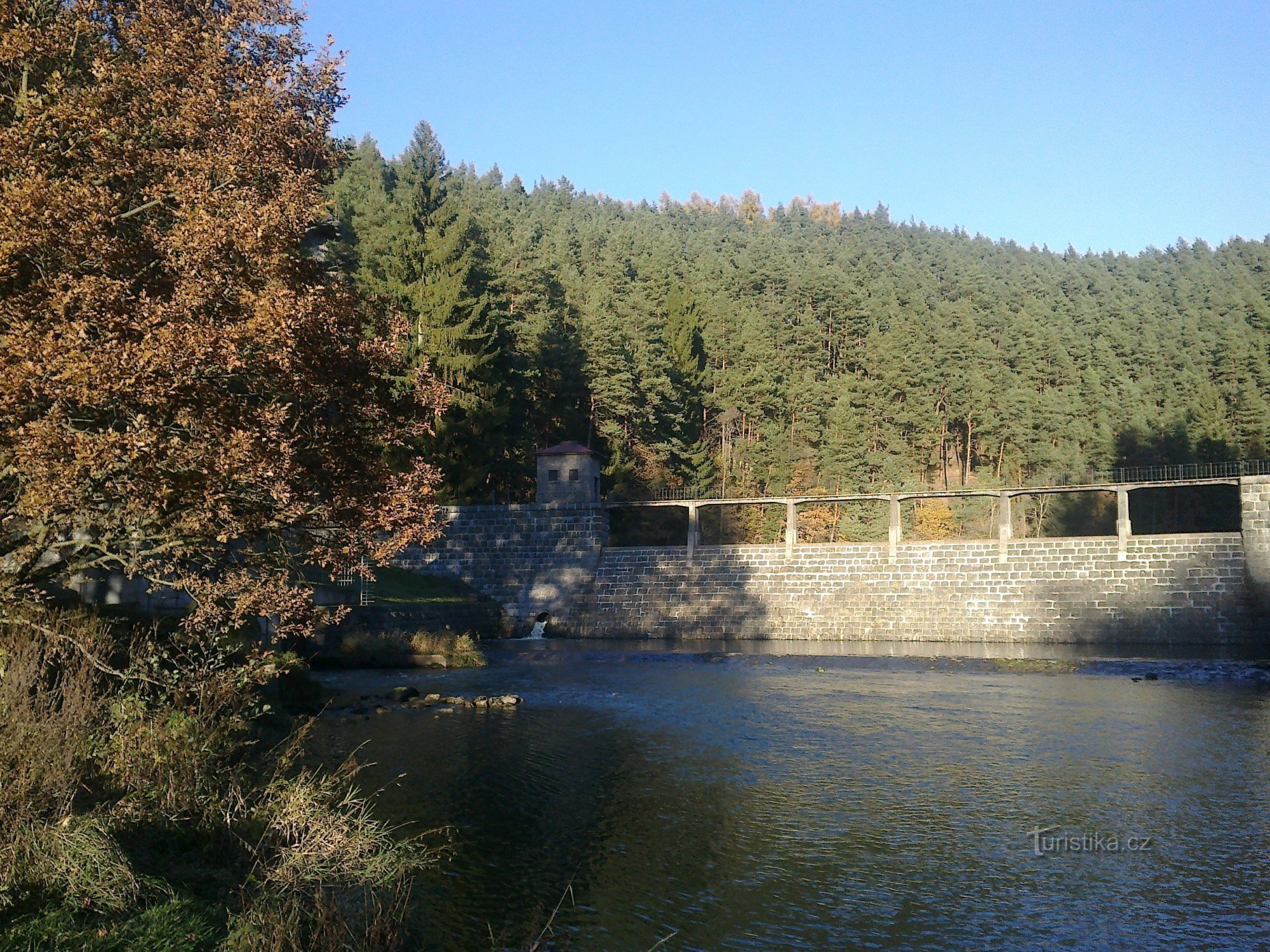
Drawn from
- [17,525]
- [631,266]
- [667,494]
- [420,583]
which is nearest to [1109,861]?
[17,525]

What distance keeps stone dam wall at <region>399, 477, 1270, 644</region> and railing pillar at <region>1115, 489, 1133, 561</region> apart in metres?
0.12

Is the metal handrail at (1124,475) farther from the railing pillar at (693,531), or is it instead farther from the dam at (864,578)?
the dam at (864,578)

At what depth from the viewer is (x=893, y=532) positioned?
4153 centimetres

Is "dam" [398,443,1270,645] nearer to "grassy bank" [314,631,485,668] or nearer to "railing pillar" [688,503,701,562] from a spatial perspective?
"railing pillar" [688,503,701,562]

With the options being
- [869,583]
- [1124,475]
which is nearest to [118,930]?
[869,583]

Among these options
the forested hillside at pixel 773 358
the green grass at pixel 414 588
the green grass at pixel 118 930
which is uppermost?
the forested hillside at pixel 773 358

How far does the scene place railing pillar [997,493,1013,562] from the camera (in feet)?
129

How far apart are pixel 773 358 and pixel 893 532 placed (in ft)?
95.1

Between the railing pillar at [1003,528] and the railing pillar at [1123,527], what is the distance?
12.7 feet

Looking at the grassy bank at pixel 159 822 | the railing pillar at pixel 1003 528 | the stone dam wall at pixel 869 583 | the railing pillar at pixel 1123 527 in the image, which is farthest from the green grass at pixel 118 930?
the railing pillar at pixel 1123 527

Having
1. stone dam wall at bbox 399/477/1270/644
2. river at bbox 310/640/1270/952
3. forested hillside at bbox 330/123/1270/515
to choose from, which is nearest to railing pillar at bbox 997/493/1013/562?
stone dam wall at bbox 399/477/1270/644

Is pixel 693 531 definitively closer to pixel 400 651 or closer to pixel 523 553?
pixel 523 553

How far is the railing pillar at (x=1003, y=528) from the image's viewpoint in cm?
3922

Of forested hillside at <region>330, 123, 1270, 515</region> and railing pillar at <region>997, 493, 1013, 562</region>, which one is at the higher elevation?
forested hillside at <region>330, 123, 1270, 515</region>
